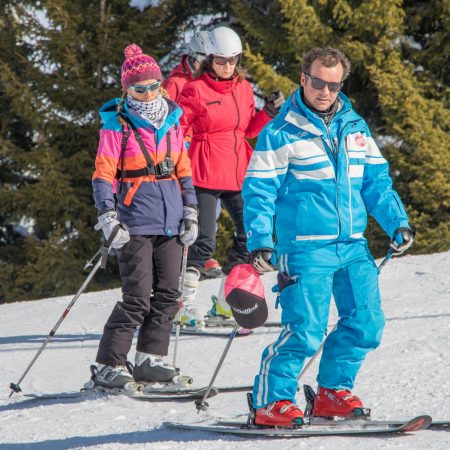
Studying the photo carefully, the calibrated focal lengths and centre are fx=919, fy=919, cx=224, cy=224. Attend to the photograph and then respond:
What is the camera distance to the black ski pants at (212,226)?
6.73 meters

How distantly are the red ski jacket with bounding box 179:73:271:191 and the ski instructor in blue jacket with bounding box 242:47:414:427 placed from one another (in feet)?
8.09

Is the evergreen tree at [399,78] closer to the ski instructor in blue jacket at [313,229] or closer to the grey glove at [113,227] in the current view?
the grey glove at [113,227]

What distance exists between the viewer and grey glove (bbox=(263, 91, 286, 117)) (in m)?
6.21

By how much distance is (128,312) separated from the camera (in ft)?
17.2

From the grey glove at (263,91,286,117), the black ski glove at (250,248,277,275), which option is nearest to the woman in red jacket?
the grey glove at (263,91,286,117)

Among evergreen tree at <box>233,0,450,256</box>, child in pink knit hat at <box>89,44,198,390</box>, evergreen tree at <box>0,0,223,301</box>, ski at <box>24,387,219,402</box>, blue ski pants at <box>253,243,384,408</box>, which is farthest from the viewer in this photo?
evergreen tree at <box>0,0,223,301</box>

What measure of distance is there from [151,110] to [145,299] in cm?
108

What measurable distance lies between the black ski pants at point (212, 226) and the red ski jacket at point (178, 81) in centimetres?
70

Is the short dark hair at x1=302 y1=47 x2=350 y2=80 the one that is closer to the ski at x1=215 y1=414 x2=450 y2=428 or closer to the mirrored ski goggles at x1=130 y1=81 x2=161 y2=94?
the mirrored ski goggles at x1=130 y1=81 x2=161 y2=94

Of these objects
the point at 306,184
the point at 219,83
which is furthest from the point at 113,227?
the point at 219,83

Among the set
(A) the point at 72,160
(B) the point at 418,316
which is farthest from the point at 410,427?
(A) the point at 72,160

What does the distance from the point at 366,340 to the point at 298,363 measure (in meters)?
0.32

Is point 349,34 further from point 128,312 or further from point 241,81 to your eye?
point 128,312

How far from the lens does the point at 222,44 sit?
6.38m
